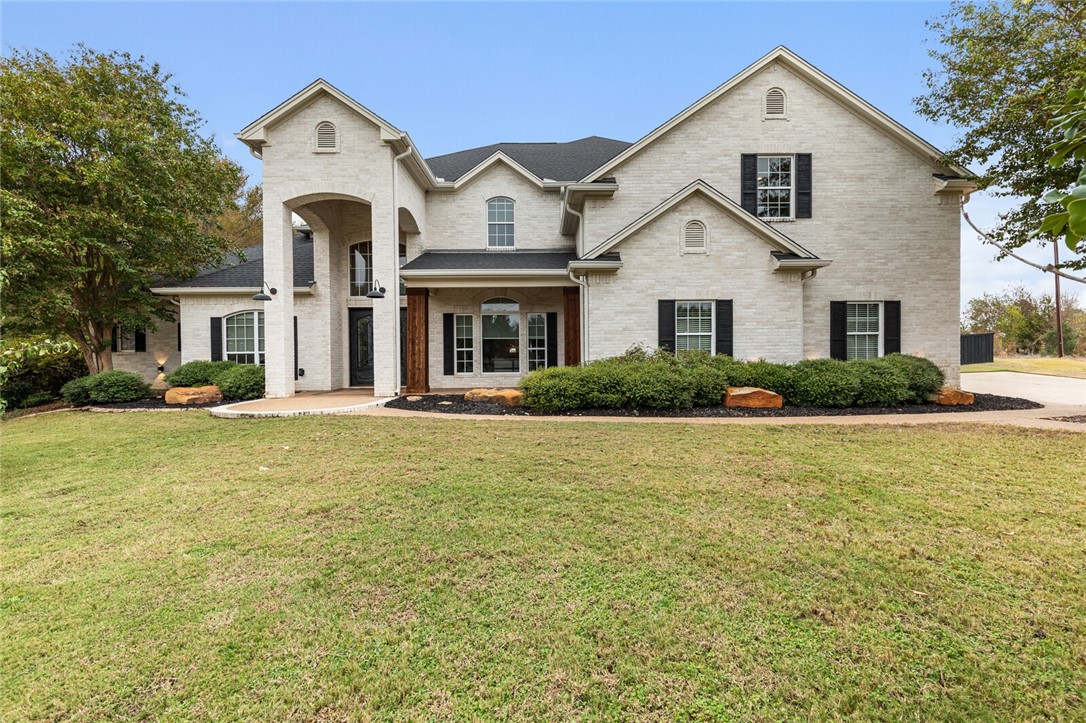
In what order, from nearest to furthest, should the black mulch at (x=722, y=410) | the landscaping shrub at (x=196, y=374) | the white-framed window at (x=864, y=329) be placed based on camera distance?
the black mulch at (x=722, y=410) < the white-framed window at (x=864, y=329) < the landscaping shrub at (x=196, y=374)

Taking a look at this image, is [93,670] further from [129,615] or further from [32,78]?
[32,78]

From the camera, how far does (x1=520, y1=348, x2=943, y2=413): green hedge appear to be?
31.6 feet

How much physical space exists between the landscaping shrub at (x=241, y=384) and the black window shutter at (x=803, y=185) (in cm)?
1494

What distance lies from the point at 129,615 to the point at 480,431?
5.13m

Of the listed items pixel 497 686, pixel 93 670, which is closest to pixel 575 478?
pixel 497 686

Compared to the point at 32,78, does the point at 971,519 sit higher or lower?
lower

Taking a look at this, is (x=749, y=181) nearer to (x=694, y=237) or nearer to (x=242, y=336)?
(x=694, y=237)

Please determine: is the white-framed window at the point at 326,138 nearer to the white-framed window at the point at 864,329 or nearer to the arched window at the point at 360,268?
the arched window at the point at 360,268

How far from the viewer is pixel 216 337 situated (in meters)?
14.3

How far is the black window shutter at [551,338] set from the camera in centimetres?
1426

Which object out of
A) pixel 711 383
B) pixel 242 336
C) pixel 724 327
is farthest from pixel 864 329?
pixel 242 336

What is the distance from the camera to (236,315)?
14.4 meters

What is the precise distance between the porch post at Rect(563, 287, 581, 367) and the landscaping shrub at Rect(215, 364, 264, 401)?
8163 mm

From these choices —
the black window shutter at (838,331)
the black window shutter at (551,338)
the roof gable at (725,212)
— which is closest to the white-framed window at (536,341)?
the black window shutter at (551,338)
